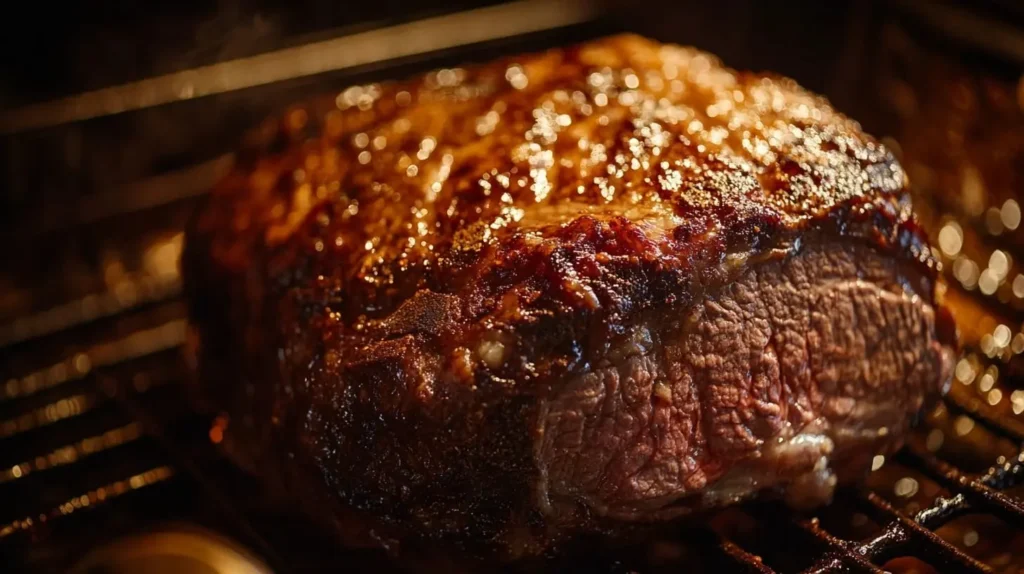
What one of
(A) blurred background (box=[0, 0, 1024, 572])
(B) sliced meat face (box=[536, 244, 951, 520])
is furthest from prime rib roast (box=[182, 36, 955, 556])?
(A) blurred background (box=[0, 0, 1024, 572])

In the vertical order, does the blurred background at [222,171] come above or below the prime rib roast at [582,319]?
below

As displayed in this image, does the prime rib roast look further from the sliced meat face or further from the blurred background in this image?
the blurred background

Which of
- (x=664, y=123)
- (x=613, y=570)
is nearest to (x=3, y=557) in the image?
(x=613, y=570)

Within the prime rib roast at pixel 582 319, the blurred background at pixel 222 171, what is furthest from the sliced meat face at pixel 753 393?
the blurred background at pixel 222 171

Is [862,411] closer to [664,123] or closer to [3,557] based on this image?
[664,123]

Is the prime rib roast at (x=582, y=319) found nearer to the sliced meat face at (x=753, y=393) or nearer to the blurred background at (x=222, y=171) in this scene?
the sliced meat face at (x=753, y=393)

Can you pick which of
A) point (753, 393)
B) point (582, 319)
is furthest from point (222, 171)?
point (753, 393)

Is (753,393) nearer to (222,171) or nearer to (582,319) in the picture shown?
(582,319)
